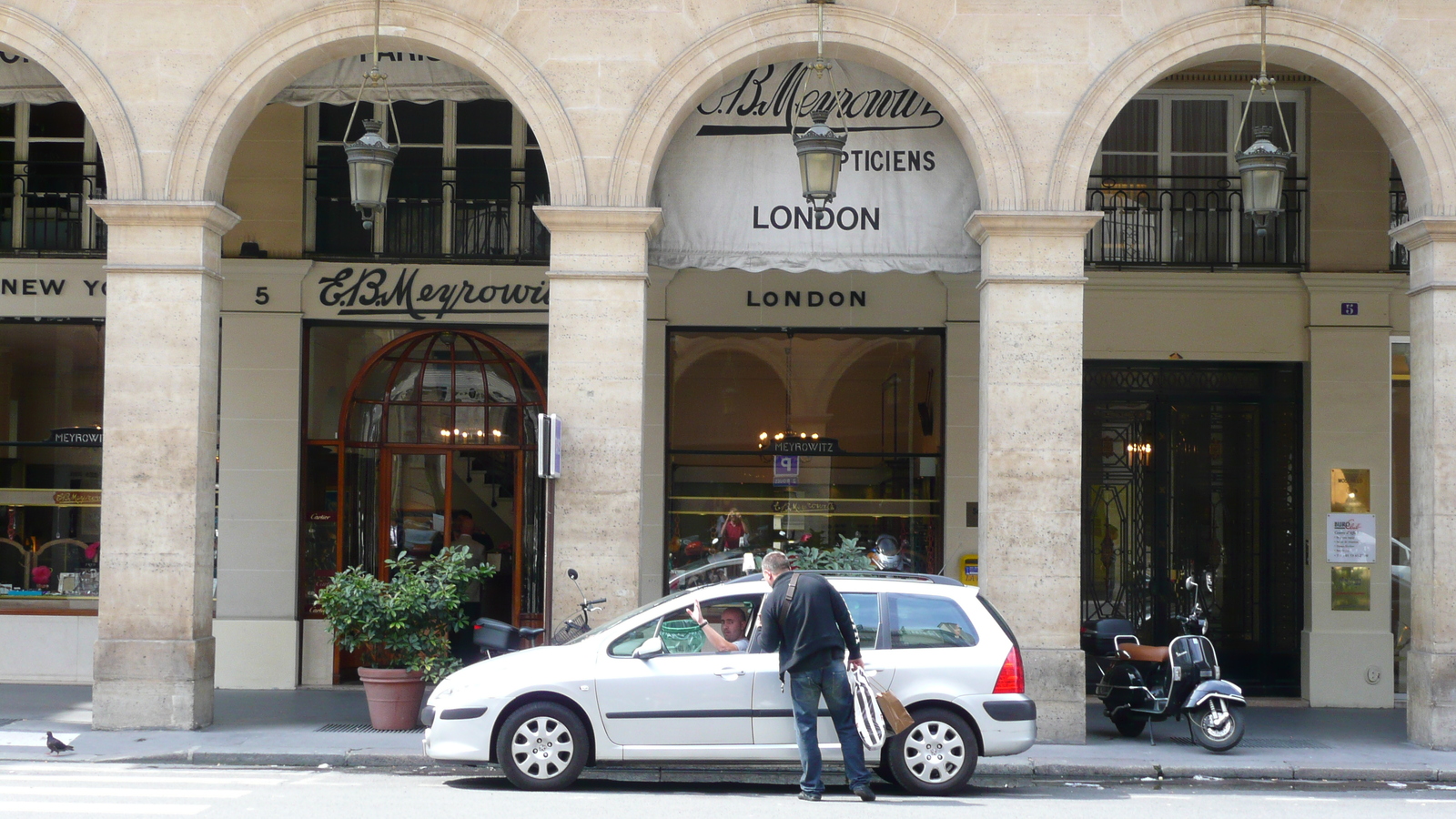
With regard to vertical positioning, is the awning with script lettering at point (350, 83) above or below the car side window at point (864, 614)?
above

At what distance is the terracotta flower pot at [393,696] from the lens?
11.5m

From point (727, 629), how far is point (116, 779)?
425cm

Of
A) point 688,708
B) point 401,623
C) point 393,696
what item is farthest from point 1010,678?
point 393,696

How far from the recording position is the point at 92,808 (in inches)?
320

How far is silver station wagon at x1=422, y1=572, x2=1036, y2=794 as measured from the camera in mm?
9148

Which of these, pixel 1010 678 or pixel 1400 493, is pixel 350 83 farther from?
pixel 1400 493

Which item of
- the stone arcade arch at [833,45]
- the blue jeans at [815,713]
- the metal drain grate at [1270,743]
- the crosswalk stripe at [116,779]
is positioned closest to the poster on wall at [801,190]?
the stone arcade arch at [833,45]

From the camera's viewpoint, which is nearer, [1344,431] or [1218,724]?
[1218,724]

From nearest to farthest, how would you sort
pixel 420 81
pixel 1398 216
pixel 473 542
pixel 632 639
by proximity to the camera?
pixel 632 639
pixel 420 81
pixel 1398 216
pixel 473 542

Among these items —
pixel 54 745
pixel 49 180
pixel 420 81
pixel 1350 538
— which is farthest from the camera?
pixel 49 180

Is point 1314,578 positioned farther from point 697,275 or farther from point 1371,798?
point 697,275

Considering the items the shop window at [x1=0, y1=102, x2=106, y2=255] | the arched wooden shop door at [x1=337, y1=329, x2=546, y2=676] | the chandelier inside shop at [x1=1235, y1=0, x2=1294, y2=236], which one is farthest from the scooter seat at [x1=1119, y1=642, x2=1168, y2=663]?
the shop window at [x1=0, y1=102, x2=106, y2=255]

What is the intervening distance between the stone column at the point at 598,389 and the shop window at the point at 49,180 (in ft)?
20.6

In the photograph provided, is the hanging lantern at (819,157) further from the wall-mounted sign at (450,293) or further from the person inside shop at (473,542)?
the person inside shop at (473,542)
